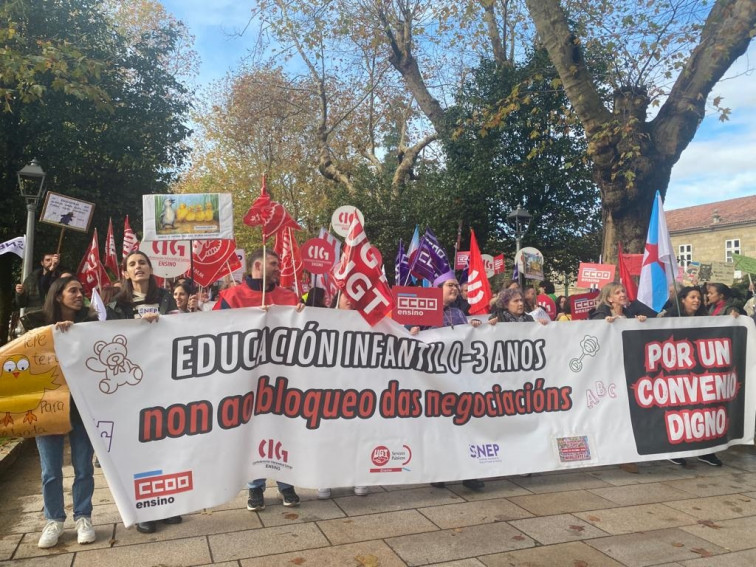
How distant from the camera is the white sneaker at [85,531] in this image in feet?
13.3

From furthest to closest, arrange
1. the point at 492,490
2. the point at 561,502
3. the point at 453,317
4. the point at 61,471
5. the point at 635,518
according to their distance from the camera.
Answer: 1. the point at 453,317
2. the point at 492,490
3. the point at 561,502
4. the point at 635,518
5. the point at 61,471

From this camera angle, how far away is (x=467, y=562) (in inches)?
151

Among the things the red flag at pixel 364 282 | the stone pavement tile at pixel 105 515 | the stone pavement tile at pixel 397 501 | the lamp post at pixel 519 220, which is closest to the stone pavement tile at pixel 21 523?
the stone pavement tile at pixel 105 515

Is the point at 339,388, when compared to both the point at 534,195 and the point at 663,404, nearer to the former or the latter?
the point at 663,404

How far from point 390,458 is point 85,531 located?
2137 mm

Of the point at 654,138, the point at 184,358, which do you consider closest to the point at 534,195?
the point at 654,138

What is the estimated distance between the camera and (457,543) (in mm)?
4141

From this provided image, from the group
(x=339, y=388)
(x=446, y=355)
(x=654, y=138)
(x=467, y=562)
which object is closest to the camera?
(x=467, y=562)

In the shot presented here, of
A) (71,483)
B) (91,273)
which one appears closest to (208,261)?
(91,273)

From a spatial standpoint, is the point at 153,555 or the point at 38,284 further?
the point at 38,284

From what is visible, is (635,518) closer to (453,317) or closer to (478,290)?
(453,317)

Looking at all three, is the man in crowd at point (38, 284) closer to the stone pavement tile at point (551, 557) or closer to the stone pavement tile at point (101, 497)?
the stone pavement tile at point (101, 497)

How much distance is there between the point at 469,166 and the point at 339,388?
16.9m

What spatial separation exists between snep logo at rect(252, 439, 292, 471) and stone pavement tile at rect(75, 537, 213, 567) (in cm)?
66
